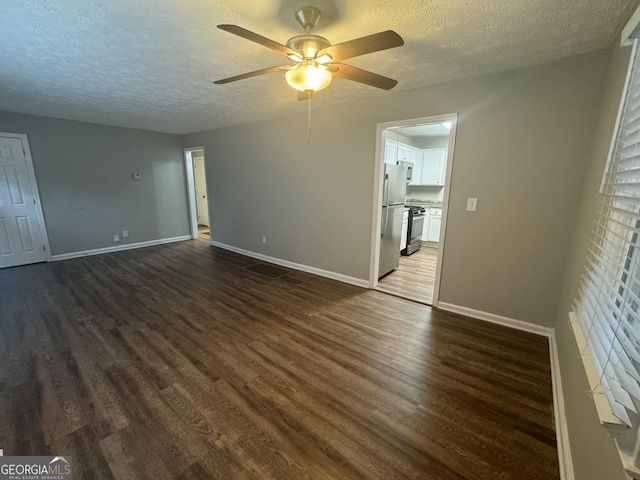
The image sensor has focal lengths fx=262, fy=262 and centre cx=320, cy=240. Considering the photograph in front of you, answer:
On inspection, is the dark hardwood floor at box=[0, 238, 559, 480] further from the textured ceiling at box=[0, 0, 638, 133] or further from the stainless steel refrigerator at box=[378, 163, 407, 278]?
the textured ceiling at box=[0, 0, 638, 133]

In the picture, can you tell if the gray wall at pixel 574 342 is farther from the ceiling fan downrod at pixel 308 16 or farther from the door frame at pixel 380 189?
the ceiling fan downrod at pixel 308 16

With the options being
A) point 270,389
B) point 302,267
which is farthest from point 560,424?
point 302,267

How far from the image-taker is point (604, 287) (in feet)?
3.98

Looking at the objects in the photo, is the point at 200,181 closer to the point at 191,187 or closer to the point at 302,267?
the point at 191,187

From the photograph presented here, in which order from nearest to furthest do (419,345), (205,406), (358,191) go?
(205,406), (419,345), (358,191)

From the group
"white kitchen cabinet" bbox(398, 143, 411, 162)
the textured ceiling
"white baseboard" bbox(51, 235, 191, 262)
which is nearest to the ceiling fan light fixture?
the textured ceiling

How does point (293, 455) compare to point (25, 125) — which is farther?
point (25, 125)

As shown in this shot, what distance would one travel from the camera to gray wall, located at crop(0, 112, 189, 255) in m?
4.42

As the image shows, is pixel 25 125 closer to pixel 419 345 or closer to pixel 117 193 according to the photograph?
pixel 117 193

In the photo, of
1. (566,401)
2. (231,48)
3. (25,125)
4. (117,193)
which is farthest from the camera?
(117,193)

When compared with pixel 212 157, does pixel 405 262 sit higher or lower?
lower

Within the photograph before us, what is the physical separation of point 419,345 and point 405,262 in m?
2.56

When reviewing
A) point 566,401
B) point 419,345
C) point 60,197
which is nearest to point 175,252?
point 60,197

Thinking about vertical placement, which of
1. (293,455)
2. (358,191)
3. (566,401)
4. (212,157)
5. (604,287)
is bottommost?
(293,455)
